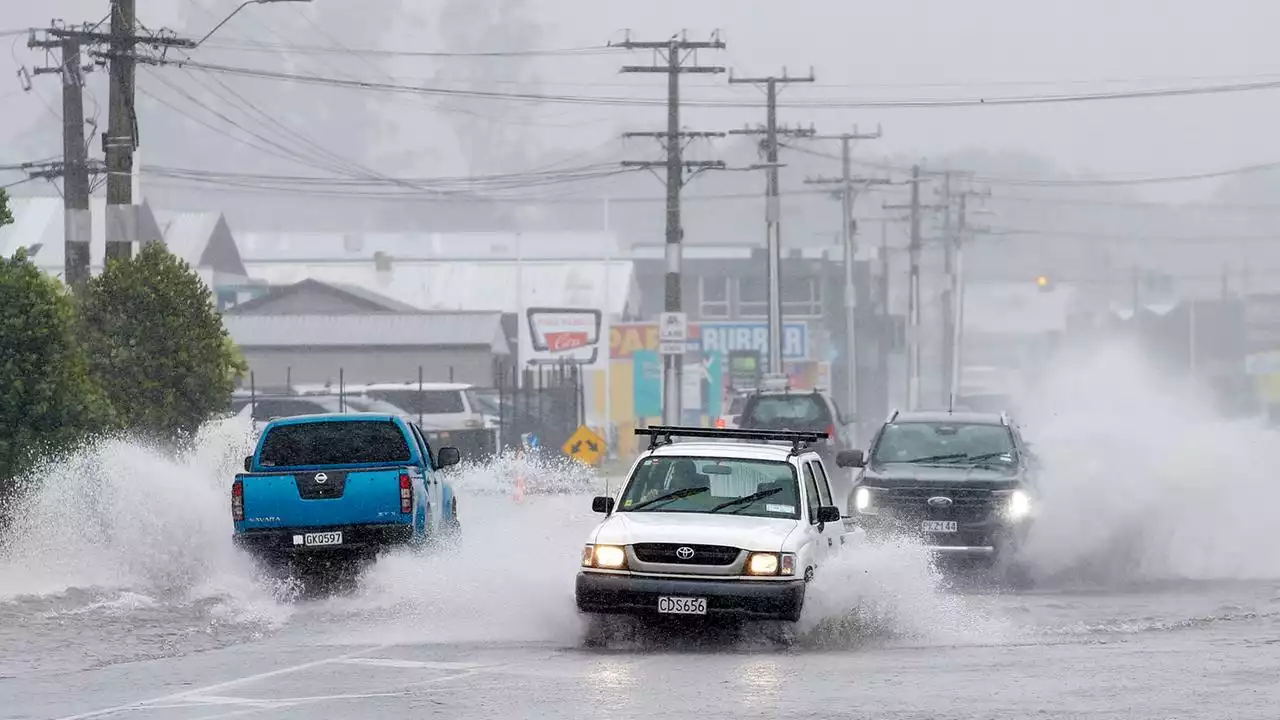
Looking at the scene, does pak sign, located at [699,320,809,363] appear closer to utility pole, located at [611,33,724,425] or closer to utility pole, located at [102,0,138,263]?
utility pole, located at [611,33,724,425]

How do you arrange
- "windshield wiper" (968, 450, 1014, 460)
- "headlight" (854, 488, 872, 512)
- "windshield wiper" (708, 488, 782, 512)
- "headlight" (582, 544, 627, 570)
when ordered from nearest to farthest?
"headlight" (582, 544, 627, 570)
"windshield wiper" (708, 488, 782, 512)
"headlight" (854, 488, 872, 512)
"windshield wiper" (968, 450, 1014, 460)

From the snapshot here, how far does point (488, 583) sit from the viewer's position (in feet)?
55.0

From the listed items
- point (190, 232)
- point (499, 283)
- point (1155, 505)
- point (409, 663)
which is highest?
point (190, 232)

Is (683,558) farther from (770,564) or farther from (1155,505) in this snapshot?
(1155,505)

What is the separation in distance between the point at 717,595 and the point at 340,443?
700cm

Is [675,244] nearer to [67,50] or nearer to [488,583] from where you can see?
[67,50]

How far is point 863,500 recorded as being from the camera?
21.5 m

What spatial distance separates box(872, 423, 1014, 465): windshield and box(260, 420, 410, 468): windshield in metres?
5.39

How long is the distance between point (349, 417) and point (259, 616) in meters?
2.96

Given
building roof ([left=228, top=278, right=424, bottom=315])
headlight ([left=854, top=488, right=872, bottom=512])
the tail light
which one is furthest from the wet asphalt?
building roof ([left=228, top=278, right=424, bottom=315])

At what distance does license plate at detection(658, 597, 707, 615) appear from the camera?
46.4 ft

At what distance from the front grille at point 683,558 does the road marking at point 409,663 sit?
149cm

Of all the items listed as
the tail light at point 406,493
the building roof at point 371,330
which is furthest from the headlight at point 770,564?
the building roof at point 371,330

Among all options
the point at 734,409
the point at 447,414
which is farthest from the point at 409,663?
the point at 447,414
